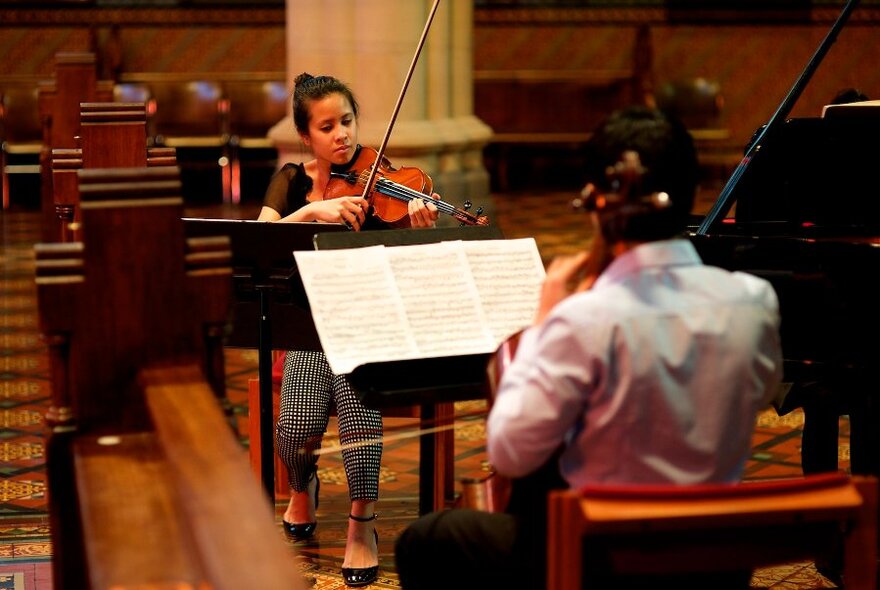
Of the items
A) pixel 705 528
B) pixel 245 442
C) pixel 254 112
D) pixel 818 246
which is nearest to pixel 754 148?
pixel 818 246

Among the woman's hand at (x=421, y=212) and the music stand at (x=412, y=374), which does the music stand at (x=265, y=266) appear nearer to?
the music stand at (x=412, y=374)

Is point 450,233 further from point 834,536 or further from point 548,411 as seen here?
point 834,536

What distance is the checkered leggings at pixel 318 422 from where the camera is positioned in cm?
362

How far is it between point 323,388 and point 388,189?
60 centimetres

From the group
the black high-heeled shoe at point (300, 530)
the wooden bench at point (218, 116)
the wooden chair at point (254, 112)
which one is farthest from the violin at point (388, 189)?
the wooden chair at point (254, 112)

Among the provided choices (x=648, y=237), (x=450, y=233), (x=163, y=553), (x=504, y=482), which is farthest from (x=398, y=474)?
(x=163, y=553)

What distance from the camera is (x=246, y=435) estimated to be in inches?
201

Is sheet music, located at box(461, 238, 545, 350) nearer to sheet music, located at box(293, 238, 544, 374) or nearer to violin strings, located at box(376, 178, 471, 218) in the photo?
sheet music, located at box(293, 238, 544, 374)

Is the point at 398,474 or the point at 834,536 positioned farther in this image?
the point at 398,474

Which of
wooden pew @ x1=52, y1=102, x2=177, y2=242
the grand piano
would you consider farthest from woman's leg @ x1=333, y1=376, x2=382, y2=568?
the grand piano

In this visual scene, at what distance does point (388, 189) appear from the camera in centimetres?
389

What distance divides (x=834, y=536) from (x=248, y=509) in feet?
2.87

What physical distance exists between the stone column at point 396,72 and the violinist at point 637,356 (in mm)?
4989

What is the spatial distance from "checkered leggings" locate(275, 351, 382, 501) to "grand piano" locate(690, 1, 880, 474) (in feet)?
3.36
